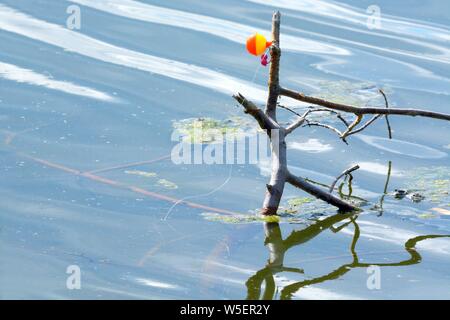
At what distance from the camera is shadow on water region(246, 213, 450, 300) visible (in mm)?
3578

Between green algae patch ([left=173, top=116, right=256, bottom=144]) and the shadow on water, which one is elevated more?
green algae patch ([left=173, top=116, right=256, bottom=144])

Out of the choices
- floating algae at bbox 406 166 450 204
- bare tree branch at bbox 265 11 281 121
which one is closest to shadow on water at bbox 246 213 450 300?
floating algae at bbox 406 166 450 204

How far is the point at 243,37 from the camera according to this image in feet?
22.2

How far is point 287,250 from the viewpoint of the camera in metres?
3.94

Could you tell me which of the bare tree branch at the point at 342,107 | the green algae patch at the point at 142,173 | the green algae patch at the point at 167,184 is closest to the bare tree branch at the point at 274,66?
the bare tree branch at the point at 342,107

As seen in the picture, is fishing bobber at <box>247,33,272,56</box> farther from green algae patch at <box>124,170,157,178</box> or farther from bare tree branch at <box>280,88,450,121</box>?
green algae patch at <box>124,170,157,178</box>

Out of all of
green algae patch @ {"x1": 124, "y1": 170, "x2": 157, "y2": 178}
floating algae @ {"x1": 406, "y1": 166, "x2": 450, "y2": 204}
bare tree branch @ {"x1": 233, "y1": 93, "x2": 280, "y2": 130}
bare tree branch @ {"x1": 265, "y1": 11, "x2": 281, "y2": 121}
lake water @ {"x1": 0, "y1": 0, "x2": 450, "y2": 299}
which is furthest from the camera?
green algae patch @ {"x1": 124, "y1": 170, "x2": 157, "y2": 178}

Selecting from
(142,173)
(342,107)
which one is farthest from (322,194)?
(142,173)
